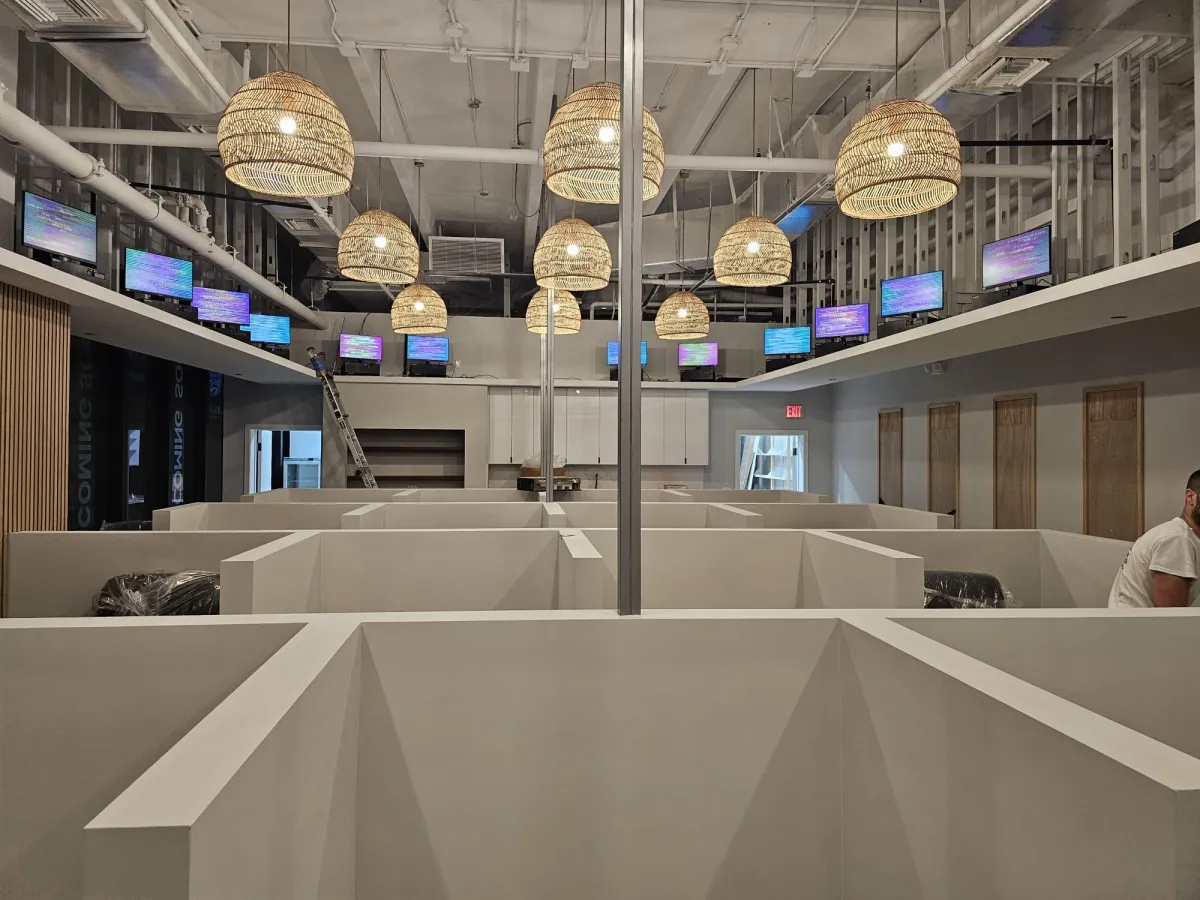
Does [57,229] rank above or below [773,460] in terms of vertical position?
above

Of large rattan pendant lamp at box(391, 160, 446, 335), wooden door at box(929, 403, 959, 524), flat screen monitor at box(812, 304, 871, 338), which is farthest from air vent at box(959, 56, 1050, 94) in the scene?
large rattan pendant lamp at box(391, 160, 446, 335)

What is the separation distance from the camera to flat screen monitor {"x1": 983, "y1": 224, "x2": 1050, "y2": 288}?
5.75 meters

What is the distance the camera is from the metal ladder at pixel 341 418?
1021cm

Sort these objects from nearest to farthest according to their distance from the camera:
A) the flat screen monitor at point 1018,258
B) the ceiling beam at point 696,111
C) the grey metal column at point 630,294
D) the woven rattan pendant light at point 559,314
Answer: the grey metal column at point 630,294
the flat screen monitor at point 1018,258
the ceiling beam at point 696,111
the woven rattan pendant light at point 559,314

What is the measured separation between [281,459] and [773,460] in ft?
29.8

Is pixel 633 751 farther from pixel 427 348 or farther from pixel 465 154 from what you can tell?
pixel 427 348

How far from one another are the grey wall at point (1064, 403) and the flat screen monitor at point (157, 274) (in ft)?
27.9

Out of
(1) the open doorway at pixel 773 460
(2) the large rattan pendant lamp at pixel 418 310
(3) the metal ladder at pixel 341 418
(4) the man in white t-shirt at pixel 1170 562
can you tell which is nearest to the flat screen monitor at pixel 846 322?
(1) the open doorway at pixel 773 460

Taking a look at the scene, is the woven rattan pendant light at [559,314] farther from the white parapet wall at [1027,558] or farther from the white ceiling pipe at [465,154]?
the white parapet wall at [1027,558]

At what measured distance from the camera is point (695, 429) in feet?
38.8

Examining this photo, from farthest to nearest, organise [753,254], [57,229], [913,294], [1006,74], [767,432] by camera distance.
A: [767,432]
[913,294]
[57,229]
[753,254]
[1006,74]

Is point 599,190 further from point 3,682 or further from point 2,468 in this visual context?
point 2,468

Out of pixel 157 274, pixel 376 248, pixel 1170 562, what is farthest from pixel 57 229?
pixel 1170 562

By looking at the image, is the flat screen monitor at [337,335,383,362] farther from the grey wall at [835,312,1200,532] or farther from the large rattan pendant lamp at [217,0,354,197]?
the large rattan pendant lamp at [217,0,354,197]
